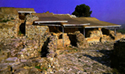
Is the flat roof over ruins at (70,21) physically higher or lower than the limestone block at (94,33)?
higher

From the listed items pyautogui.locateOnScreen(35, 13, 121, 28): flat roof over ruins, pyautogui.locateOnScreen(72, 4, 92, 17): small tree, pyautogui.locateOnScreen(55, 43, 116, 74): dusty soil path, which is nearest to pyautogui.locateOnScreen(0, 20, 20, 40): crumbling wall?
pyautogui.locateOnScreen(35, 13, 121, 28): flat roof over ruins

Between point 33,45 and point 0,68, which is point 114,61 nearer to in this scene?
point 33,45

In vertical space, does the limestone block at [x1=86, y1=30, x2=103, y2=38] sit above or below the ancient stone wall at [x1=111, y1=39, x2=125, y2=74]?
above

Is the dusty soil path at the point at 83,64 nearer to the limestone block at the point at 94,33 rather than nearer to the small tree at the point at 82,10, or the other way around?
the limestone block at the point at 94,33

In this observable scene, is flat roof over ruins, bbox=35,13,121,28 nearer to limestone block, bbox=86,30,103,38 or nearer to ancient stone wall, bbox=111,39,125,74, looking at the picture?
limestone block, bbox=86,30,103,38

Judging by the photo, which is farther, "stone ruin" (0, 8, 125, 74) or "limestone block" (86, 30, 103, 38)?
"limestone block" (86, 30, 103, 38)

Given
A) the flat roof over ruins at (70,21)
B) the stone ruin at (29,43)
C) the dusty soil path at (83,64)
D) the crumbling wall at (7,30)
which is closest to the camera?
the stone ruin at (29,43)

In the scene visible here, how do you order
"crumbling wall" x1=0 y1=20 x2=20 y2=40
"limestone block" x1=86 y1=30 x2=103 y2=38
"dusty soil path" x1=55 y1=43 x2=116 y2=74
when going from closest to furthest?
"dusty soil path" x1=55 y1=43 x2=116 y2=74 < "crumbling wall" x1=0 y1=20 x2=20 y2=40 < "limestone block" x1=86 y1=30 x2=103 y2=38

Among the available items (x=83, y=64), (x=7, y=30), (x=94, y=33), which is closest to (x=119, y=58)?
(x=83, y=64)

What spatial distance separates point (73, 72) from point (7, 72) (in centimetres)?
337

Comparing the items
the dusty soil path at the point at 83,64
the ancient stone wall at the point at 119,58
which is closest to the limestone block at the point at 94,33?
the dusty soil path at the point at 83,64

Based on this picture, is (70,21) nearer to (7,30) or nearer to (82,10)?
(7,30)

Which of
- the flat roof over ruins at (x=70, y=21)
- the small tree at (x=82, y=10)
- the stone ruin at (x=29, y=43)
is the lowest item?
the stone ruin at (x=29, y=43)

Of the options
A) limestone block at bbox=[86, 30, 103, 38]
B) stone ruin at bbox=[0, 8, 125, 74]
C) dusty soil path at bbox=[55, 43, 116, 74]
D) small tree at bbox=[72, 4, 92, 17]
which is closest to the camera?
stone ruin at bbox=[0, 8, 125, 74]
